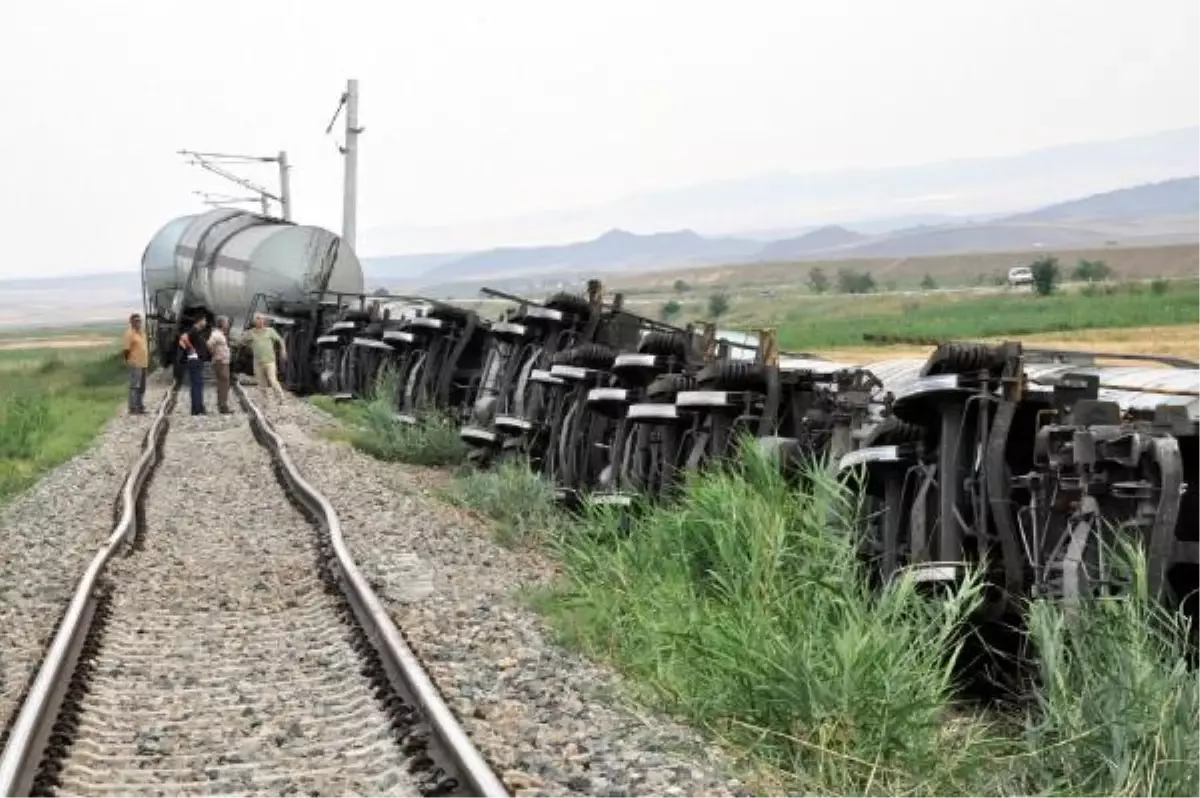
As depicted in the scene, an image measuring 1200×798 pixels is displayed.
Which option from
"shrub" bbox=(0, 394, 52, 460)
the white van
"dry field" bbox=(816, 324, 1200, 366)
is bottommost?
the white van

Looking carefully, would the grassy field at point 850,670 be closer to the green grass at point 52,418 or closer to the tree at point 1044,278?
the green grass at point 52,418

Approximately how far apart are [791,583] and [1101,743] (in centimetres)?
333

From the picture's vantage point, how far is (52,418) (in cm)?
3281

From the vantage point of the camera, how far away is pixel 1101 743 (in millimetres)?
7461

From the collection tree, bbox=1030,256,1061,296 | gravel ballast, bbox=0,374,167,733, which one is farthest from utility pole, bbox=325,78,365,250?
tree, bbox=1030,256,1061,296

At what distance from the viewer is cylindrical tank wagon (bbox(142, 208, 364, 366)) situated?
4162cm

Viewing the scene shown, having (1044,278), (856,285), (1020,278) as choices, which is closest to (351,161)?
(1044,278)

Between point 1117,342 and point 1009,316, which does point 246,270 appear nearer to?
point 1117,342

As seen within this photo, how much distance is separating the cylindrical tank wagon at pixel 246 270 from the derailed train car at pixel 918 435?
18739 mm

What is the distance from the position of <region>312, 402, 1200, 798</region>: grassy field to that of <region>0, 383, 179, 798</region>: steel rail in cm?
257

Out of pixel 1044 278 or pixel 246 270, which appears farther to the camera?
pixel 1044 278

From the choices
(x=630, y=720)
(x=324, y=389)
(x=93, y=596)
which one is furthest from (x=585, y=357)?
(x=324, y=389)

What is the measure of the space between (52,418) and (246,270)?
952 centimetres

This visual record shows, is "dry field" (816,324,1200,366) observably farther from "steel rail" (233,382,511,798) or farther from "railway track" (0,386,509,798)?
"steel rail" (233,382,511,798)
